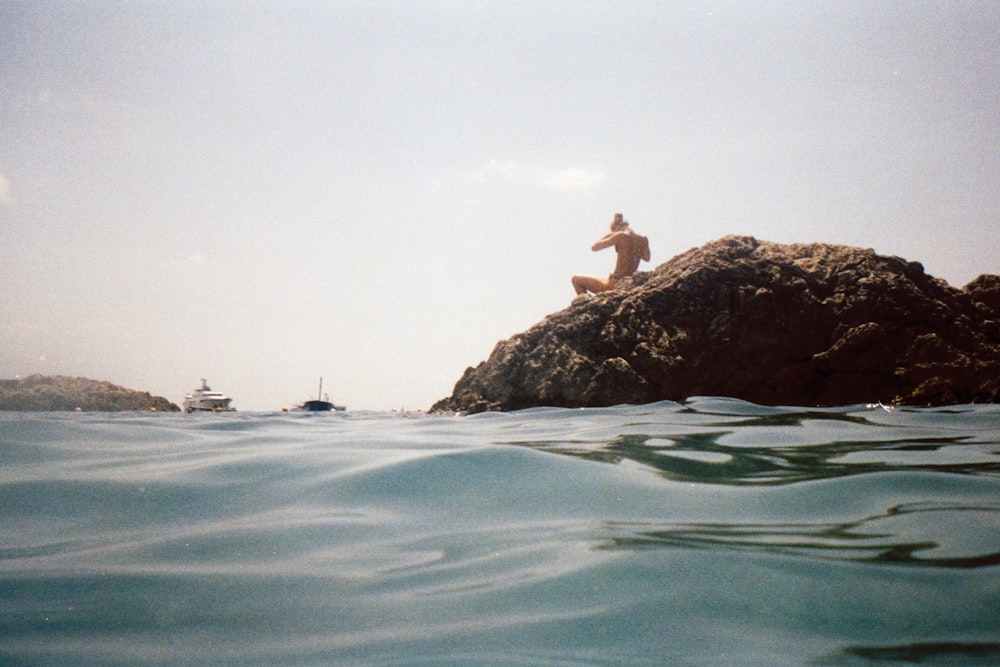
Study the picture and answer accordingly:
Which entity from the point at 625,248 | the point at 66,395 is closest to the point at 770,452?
the point at 625,248

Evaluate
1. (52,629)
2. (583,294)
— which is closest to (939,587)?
(52,629)

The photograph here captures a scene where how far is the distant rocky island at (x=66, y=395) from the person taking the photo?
14328mm

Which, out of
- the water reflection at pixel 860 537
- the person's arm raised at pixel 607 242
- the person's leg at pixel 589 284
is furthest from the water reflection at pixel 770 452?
the person's arm raised at pixel 607 242

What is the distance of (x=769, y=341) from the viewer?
7.33 metres

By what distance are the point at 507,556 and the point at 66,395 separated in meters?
16.4

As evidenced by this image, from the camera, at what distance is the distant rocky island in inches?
564

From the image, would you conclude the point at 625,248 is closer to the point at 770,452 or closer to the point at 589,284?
the point at 589,284

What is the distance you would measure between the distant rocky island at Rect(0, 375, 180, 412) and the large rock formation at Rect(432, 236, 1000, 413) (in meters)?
11.3

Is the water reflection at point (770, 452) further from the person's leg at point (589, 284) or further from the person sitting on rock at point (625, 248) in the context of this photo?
the person sitting on rock at point (625, 248)

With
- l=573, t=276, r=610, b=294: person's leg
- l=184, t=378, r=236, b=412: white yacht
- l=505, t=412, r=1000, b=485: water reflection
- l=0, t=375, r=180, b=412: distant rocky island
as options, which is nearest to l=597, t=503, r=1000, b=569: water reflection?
l=505, t=412, r=1000, b=485: water reflection

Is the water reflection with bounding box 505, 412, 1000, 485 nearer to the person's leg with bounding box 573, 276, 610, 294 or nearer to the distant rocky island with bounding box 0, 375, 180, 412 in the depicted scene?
the person's leg with bounding box 573, 276, 610, 294

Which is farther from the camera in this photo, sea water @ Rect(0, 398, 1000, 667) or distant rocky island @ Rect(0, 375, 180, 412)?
distant rocky island @ Rect(0, 375, 180, 412)

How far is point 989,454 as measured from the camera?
12.5ft

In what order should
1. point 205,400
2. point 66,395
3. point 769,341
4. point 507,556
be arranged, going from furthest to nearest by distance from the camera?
1. point 205,400
2. point 66,395
3. point 769,341
4. point 507,556
